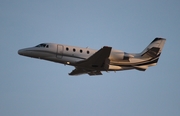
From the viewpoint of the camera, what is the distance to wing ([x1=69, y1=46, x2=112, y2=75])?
24.8 metres

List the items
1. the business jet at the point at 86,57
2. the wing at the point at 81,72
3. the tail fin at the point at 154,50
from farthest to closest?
the tail fin at the point at 154,50, the wing at the point at 81,72, the business jet at the point at 86,57

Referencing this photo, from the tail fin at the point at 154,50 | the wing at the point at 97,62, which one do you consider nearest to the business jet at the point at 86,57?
the wing at the point at 97,62

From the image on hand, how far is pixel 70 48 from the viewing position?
2664 centimetres

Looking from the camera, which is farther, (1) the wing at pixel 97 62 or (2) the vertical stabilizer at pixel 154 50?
(2) the vertical stabilizer at pixel 154 50

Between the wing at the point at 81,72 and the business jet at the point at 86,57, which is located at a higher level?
the business jet at the point at 86,57

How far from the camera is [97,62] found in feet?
84.9

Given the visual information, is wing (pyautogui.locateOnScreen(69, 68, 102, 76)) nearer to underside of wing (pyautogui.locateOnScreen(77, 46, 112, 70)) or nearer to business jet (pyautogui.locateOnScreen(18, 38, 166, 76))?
business jet (pyautogui.locateOnScreen(18, 38, 166, 76))

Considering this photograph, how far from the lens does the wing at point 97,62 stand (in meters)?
24.8

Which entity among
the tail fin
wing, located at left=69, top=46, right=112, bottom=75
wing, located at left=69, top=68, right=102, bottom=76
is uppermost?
the tail fin

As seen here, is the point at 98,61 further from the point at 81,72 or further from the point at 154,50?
the point at 154,50

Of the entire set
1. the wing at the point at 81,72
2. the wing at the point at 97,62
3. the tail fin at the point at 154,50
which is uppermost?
the tail fin at the point at 154,50

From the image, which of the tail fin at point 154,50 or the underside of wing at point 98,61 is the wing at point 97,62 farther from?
the tail fin at point 154,50

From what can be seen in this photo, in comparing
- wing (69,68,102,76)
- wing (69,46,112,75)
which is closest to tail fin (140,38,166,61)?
wing (69,68,102,76)

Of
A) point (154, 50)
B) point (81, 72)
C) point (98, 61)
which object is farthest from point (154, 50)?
point (81, 72)
